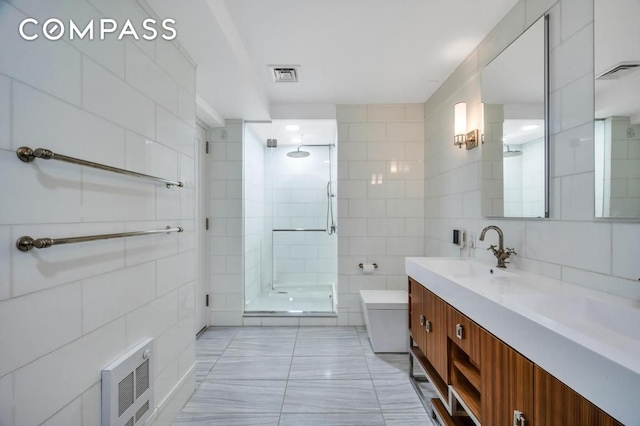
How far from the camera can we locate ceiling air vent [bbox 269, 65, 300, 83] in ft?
7.52

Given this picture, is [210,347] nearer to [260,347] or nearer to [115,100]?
[260,347]

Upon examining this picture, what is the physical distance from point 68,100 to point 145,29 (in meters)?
0.69

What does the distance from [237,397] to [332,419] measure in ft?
2.14

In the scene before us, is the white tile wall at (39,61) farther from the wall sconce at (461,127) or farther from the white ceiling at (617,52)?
the wall sconce at (461,127)

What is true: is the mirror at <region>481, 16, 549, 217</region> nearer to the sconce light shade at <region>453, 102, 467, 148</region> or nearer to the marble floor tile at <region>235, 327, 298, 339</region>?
the sconce light shade at <region>453, 102, 467, 148</region>

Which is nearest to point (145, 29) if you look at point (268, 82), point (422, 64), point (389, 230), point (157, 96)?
point (157, 96)

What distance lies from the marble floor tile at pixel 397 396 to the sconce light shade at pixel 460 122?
5.94 ft

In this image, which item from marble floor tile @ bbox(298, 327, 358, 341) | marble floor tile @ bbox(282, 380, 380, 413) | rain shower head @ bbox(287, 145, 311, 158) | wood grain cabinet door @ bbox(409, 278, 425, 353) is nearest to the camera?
marble floor tile @ bbox(282, 380, 380, 413)

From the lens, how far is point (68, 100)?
3.12 ft

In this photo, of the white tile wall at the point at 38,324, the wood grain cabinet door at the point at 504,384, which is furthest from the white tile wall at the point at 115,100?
the wood grain cabinet door at the point at 504,384

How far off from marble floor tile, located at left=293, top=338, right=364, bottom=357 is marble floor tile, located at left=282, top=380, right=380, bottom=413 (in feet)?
1.35

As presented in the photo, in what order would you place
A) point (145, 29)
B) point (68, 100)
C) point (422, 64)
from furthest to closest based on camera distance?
point (422, 64)
point (145, 29)
point (68, 100)

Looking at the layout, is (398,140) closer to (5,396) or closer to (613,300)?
(613,300)

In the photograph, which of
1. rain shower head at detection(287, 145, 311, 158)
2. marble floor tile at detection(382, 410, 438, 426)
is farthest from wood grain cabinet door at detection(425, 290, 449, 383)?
rain shower head at detection(287, 145, 311, 158)
